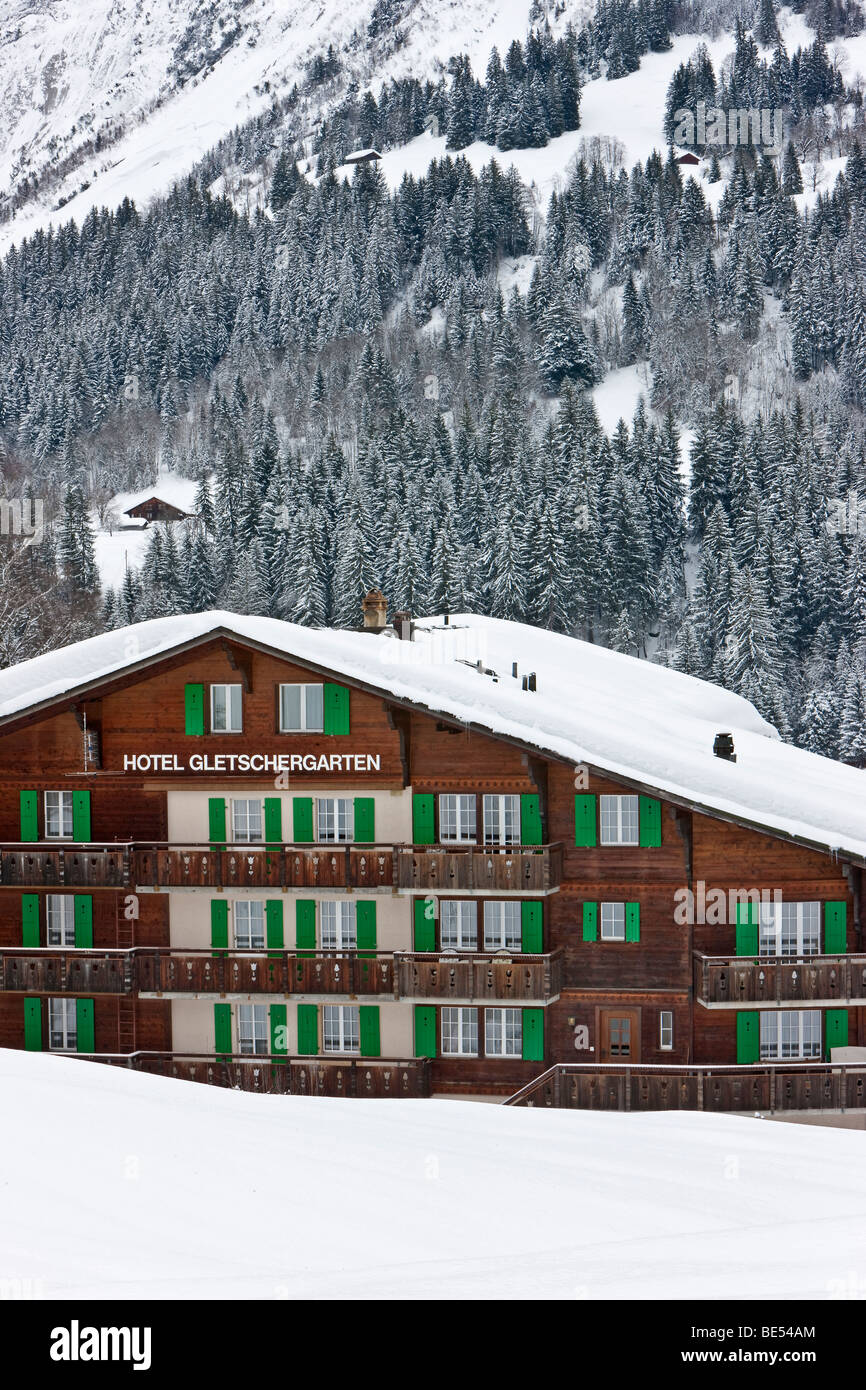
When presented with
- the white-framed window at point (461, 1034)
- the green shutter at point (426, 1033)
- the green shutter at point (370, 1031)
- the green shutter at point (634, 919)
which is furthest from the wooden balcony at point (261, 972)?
the green shutter at point (634, 919)

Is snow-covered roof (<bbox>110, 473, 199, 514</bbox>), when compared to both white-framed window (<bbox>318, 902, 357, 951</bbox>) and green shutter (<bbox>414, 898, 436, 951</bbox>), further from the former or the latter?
green shutter (<bbox>414, 898, 436, 951</bbox>)

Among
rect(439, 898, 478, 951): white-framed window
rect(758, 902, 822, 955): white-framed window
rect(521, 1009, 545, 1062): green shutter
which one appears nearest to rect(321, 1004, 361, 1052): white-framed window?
rect(439, 898, 478, 951): white-framed window

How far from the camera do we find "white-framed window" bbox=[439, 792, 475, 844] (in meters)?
28.4

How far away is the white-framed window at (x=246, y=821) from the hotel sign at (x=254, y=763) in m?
0.69

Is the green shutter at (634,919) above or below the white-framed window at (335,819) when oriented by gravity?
below

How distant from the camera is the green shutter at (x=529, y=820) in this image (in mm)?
28109

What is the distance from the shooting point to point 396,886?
2773 cm

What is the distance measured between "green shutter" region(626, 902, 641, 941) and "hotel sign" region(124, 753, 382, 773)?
5.60 metres

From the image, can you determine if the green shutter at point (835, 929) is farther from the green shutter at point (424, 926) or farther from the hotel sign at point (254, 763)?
the hotel sign at point (254, 763)

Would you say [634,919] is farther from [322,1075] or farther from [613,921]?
[322,1075]

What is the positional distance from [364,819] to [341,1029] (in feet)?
13.6

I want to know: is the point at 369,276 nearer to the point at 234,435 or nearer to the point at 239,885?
the point at 234,435

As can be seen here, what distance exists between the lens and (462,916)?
28.5m

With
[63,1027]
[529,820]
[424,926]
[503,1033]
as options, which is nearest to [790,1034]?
[503,1033]
